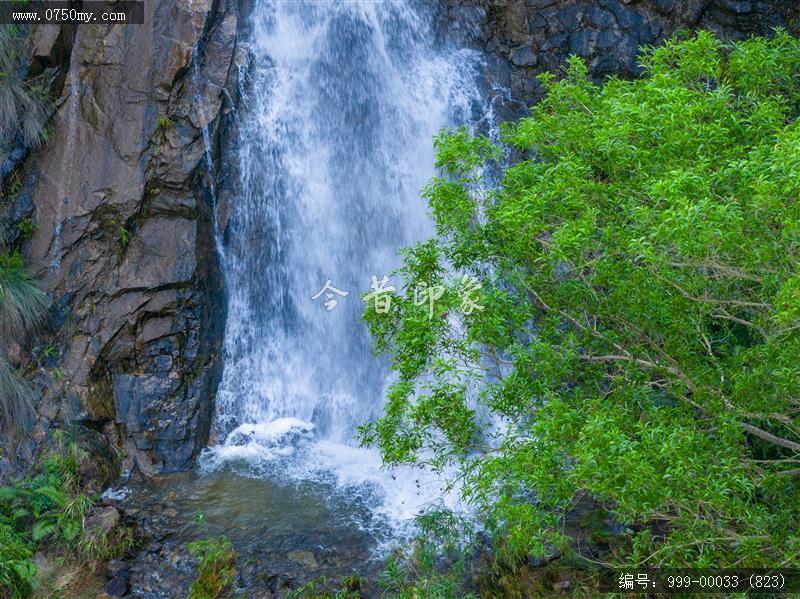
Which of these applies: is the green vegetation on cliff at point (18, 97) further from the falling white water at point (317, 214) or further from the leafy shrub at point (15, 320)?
the falling white water at point (317, 214)

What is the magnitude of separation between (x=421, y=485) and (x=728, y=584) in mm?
4751

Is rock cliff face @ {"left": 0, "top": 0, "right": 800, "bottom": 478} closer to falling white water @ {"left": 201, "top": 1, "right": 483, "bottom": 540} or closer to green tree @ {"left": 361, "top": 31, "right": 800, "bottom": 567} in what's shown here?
falling white water @ {"left": 201, "top": 1, "right": 483, "bottom": 540}

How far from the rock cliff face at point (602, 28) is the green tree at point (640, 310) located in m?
6.49

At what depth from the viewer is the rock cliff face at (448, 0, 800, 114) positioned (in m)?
14.1

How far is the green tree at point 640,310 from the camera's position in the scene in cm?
564

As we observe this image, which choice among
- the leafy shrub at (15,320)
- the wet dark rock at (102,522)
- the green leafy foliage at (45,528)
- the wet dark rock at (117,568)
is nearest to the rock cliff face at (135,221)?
the leafy shrub at (15,320)

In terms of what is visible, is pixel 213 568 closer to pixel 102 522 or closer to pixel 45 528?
pixel 102 522

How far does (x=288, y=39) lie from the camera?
13.1 meters

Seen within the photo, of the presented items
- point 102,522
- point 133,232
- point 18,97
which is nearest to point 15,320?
point 133,232

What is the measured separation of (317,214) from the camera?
12695mm

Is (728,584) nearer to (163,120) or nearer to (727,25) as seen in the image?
(163,120)

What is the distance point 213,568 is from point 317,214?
5839 millimetres

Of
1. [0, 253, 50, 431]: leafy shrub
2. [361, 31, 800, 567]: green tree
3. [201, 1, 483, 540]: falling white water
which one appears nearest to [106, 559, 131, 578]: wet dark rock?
[201, 1, 483, 540]: falling white water

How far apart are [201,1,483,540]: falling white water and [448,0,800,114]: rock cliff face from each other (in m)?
1.41
